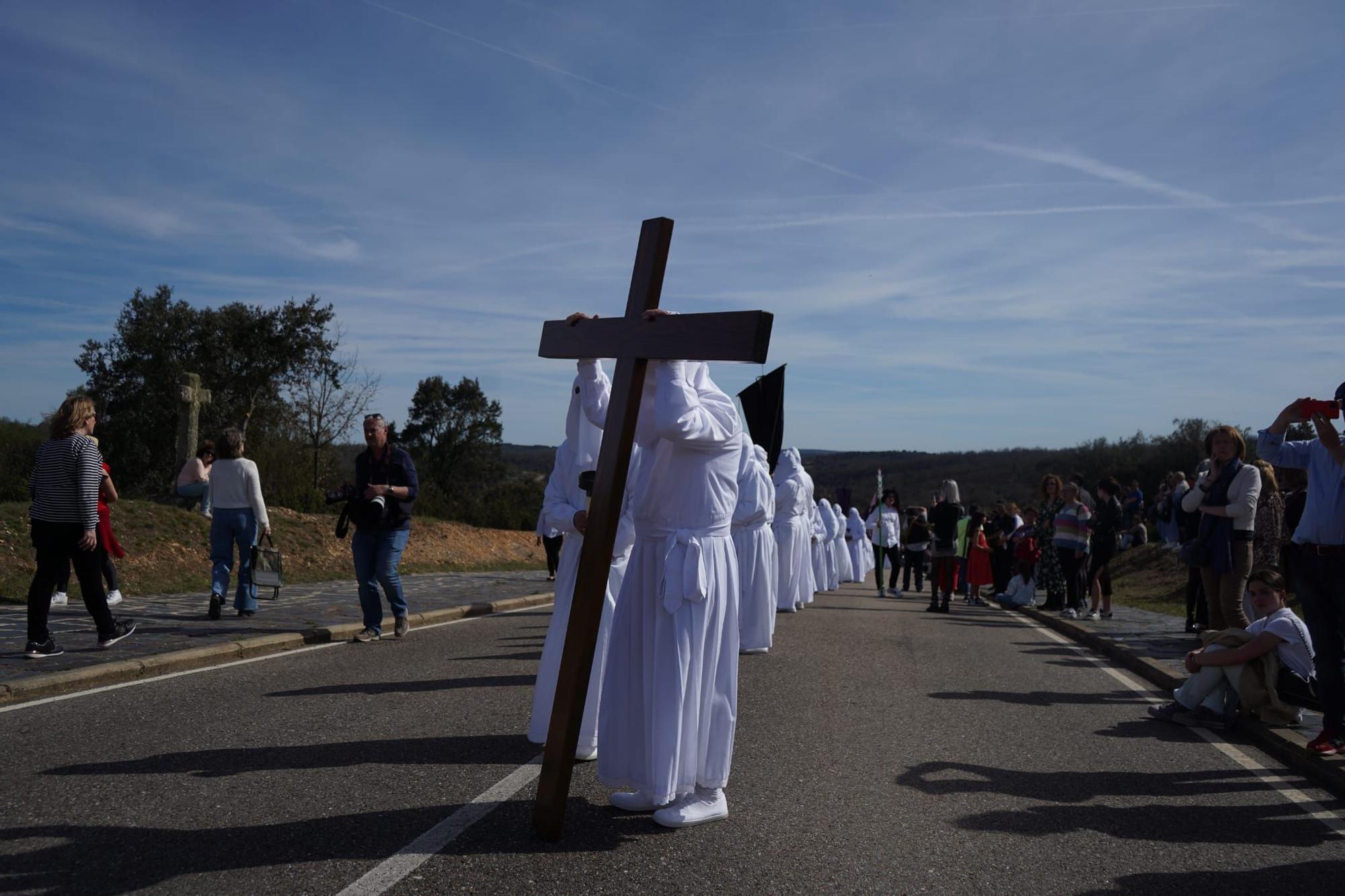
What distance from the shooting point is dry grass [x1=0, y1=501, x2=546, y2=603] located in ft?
47.0

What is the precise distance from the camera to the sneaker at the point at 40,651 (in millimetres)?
8453

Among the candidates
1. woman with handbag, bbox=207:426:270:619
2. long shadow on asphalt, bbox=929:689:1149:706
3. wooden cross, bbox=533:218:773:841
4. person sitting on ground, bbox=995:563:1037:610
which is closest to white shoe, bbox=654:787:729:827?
wooden cross, bbox=533:218:773:841

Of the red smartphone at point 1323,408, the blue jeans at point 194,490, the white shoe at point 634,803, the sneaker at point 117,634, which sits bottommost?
the sneaker at point 117,634

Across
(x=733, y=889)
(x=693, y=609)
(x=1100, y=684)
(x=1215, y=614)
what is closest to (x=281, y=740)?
(x=693, y=609)

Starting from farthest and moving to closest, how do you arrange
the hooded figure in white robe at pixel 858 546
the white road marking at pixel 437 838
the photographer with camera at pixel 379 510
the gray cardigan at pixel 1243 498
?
the hooded figure in white robe at pixel 858 546 < the photographer with camera at pixel 379 510 < the gray cardigan at pixel 1243 498 < the white road marking at pixel 437 838

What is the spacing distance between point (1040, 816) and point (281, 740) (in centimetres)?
406

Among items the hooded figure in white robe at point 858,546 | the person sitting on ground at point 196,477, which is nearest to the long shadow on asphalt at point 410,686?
the person sitting on ground at point 196,477

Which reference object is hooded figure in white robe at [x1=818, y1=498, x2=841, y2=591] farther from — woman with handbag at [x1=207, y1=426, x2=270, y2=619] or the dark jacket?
woman with handbag at [x1=207, y1=426, x2=270, y2=619]

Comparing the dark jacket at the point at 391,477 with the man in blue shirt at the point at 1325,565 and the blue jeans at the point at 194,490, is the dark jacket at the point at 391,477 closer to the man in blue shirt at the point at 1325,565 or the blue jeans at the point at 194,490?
the blue jeans at the point at 194,490

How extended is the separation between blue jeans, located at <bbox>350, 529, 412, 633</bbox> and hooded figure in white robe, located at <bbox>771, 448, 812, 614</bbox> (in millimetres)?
6225

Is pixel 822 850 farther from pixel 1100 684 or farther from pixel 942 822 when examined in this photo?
pixel 1100 684

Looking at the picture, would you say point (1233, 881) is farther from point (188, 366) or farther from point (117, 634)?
point (188, 366)

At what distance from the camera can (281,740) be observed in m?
6.33

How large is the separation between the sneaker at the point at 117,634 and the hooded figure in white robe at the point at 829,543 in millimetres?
14403
